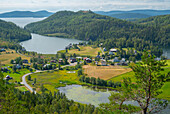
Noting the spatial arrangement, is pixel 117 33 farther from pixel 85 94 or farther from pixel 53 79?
pixel 85 94

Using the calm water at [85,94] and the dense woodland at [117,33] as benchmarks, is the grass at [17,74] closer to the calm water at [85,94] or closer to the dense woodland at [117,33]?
the calm water at [85,94]

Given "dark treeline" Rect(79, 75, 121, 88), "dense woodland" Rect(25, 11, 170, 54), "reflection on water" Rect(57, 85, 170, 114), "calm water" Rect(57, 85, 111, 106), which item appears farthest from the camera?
"dense woodland" Rect(25, 11, 170, 54)

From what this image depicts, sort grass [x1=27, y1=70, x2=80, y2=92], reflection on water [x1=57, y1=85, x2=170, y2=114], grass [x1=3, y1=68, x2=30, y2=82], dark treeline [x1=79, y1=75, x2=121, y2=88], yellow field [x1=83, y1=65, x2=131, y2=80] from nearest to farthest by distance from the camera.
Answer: reflection on water [x1=57, y1=85, x2=170, y2=114]
dark treeline [x1=79, y1=75, x2=121, y2=88]
grass [x1=27, y1=70, x2=80, y2=92]
grass [x1=3, y1=68, x2=30, y2=82]
yellow field [x1=83, y1=65, x2=131, y2=80]

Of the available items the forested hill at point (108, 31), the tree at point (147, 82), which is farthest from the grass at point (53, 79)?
the forested hill at point (108, 31)

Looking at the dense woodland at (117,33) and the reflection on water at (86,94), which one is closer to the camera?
the reflection on water at (86,94)

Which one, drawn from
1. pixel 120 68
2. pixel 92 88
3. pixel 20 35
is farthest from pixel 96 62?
pixel 20 35

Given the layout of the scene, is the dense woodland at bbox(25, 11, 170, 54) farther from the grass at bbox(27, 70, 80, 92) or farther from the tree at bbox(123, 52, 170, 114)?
the tree at bbox(123, 52, 170, 114)

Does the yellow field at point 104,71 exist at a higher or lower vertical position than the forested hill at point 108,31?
lower

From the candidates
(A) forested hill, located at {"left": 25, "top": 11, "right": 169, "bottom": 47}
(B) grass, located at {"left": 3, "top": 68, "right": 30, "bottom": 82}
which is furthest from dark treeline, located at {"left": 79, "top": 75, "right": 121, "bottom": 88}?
(A) forested hill, located at {"left": 25, "top": 11, "right": 169, "bottom": 47}
